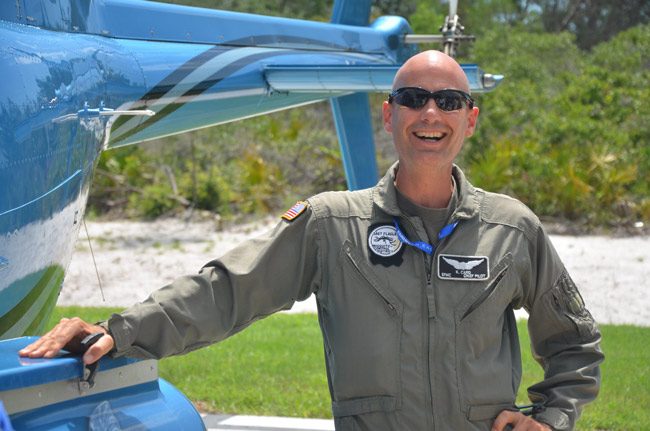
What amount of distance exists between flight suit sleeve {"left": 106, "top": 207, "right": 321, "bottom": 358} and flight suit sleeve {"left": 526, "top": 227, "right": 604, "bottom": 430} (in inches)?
21.1

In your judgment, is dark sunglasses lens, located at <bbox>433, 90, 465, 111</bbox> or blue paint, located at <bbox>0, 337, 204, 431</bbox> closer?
blue paint, located at <bbox>0, 337, 204, 431</bbox>

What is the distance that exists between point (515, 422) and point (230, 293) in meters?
0.71

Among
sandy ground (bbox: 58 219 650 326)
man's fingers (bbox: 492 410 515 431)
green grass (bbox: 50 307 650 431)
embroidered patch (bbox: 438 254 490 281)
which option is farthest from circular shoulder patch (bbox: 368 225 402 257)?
sandy ground (bbox: 58 219 650 326)

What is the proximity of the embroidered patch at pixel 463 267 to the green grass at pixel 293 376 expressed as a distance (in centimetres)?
314

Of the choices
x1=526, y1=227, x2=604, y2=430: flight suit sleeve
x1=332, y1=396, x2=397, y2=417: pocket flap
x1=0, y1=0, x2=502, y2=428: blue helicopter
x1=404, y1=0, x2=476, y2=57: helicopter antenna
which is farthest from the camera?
x1=404, y1=0, x2=476, y2=57: helicopter antenna

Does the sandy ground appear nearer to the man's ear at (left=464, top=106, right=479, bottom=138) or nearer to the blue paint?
the man's ear at (left=464, top=106, right=479, bottom=138)

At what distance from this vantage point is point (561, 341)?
248 centimetres

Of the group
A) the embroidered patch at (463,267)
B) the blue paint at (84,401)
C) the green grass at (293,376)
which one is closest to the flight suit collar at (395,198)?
the embroidered patch at (463,267)

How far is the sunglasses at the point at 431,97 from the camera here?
92.7 inches

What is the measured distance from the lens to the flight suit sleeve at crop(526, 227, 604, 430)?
240cm

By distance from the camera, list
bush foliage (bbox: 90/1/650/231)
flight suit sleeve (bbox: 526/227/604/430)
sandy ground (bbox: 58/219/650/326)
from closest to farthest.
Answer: flight suit sleeve (bbox: 526/227/604/430) → sandy ground (bbox: 58/219/650/326) → bush foliage (bbox: 90/1/650/231)

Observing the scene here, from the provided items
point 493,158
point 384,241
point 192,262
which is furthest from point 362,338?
point 493,158

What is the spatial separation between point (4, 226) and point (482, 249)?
127 centimetres

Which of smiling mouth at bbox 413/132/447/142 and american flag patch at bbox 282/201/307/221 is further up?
smiling mouth at bbox 413/132/447/142
